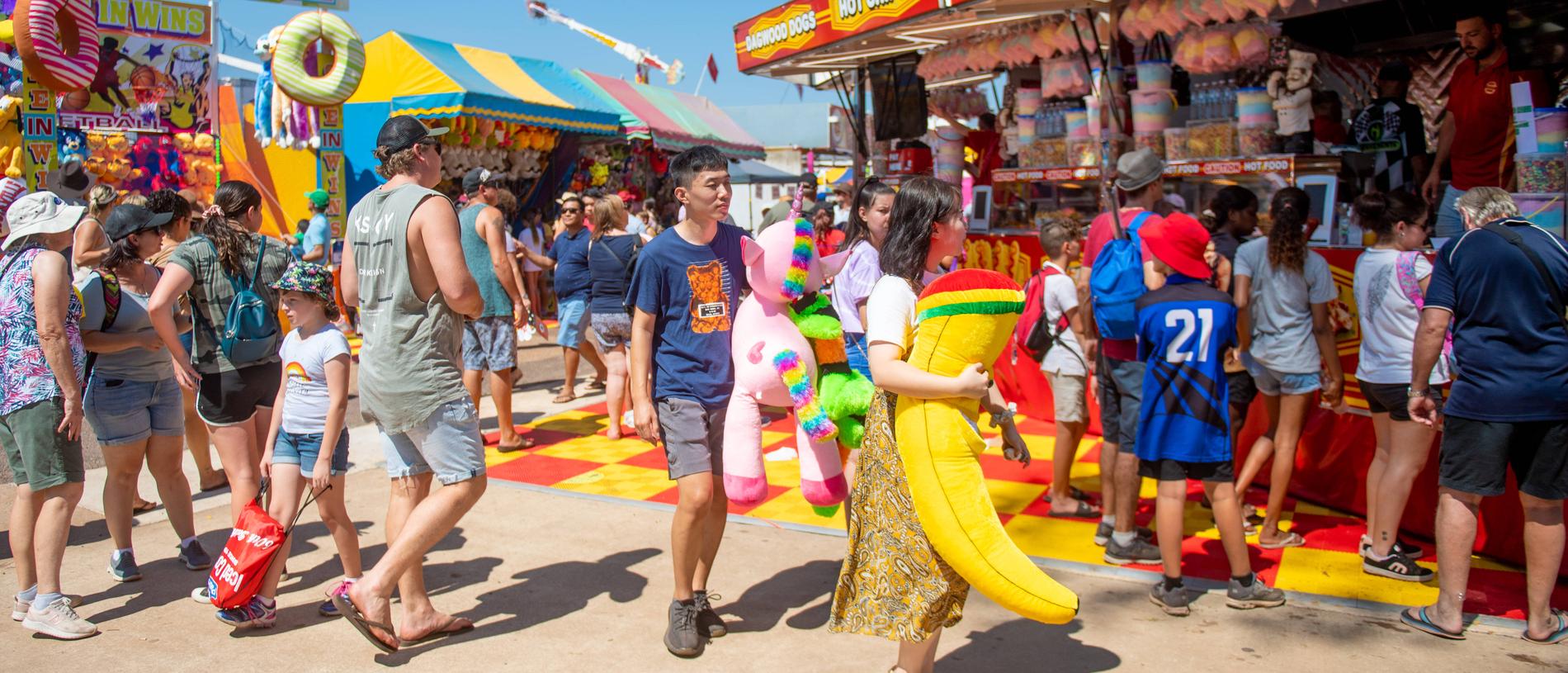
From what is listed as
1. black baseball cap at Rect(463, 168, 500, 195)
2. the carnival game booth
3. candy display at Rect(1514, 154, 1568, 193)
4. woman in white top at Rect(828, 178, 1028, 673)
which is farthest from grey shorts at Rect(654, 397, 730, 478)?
the carnival game booth

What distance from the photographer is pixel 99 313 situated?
436 cm

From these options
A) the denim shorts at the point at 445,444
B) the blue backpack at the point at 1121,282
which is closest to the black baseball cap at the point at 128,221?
the denim shorts at the point at 445,444

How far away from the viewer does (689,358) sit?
3996 millimetres

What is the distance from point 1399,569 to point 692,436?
3.02 meters

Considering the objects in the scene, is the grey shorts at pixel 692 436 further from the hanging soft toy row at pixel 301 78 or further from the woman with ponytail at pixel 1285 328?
the hanging soft toy row at pixel 301 78

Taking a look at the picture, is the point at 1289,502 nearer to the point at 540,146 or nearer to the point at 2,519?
the point at 2,519

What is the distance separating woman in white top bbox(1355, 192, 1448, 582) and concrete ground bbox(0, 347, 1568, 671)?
568mm

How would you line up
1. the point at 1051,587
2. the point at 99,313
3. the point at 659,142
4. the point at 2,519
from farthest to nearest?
the point at 659,142 → the point at 2,519 → the point at 99,313 → the point at 1051,587

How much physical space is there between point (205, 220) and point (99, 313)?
0.54m

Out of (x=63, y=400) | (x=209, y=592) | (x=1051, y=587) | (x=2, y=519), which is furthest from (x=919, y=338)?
(x=2, y=519)

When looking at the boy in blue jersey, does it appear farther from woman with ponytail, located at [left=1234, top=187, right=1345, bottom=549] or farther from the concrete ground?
woman with ponytail, located at [left=1234, top=187, right=1345, bottom=549]

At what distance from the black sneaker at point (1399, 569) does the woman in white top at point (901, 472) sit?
2.26 metres

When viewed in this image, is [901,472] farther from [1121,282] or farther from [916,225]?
[1121,282]

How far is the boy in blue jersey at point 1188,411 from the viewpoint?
422 centimetres
